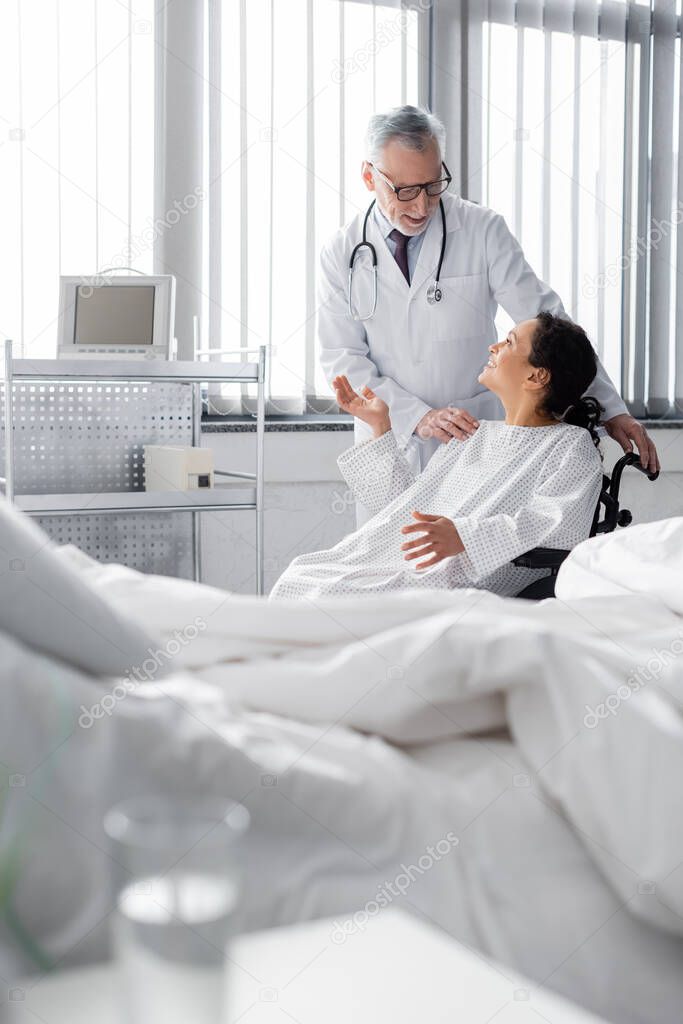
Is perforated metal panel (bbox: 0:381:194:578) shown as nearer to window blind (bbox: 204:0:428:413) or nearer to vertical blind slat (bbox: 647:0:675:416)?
window blind (bbox: 204:0:428:413)

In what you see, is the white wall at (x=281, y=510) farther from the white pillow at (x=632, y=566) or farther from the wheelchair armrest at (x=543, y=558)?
the white pillow at (x=632, y=566)

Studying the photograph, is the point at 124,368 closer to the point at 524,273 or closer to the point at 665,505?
the point at 524,273

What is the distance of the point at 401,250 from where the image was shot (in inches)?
96.5

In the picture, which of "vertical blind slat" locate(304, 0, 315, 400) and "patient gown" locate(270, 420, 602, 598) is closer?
"patient gown" locate(270, 420, 602, 598)

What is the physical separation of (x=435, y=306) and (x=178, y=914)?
2.15m

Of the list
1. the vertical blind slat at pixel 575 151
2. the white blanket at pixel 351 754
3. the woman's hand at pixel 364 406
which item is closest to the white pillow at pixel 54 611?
the white blanket at pixel 351 754

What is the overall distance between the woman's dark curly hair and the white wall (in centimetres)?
116

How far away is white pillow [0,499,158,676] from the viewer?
0.66 meters

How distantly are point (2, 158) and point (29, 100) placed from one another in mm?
179

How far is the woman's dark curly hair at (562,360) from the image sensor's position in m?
2.01

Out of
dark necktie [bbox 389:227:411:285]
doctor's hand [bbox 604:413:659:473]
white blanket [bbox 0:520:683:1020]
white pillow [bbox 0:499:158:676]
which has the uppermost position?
dark necktie [bbox 389:227:411:285]

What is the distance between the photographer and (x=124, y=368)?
8.11ft

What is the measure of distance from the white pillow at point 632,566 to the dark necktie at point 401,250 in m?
1.14

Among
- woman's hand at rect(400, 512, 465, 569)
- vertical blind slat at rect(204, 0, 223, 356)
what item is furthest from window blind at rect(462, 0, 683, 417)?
woman's hand at rect(400, 512, 465, 569)
